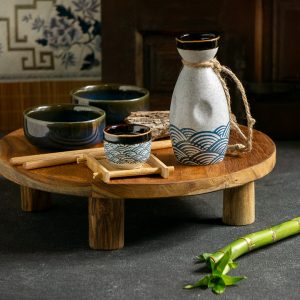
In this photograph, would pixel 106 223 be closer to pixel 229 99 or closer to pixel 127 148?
pixel 127 148

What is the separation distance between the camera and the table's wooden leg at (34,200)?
2059mm

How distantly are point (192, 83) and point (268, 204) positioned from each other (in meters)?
0.49

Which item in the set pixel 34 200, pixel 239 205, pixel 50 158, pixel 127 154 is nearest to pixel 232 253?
pixel 239 205

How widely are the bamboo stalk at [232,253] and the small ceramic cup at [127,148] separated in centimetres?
25

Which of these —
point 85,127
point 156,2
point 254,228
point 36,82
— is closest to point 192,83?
point 85,127

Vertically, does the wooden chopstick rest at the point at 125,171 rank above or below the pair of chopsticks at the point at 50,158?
below

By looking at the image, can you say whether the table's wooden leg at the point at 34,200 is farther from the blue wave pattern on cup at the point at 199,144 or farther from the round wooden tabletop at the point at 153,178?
the blue wave pattern on cup at the point at 199,144

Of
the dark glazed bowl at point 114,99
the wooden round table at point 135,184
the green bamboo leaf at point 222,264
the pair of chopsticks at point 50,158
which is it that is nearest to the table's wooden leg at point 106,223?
the wooden round table at point 135,184

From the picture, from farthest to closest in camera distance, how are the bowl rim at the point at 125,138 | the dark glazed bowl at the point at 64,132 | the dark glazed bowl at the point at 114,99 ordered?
the dark glazed bowl at the point at 114,99
the dark glazed bowl at the point at 64,132
the bowl rim at the point at 125,138

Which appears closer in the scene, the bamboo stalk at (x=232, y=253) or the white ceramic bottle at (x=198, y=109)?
the bamboo stalk at (x=232, y=253)

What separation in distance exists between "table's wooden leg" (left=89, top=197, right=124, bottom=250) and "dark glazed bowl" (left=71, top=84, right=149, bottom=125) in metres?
0.34

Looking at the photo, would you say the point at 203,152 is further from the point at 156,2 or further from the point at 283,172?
the point at 156,2

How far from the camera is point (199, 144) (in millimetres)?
1795

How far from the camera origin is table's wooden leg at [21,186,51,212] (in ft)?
6.75
